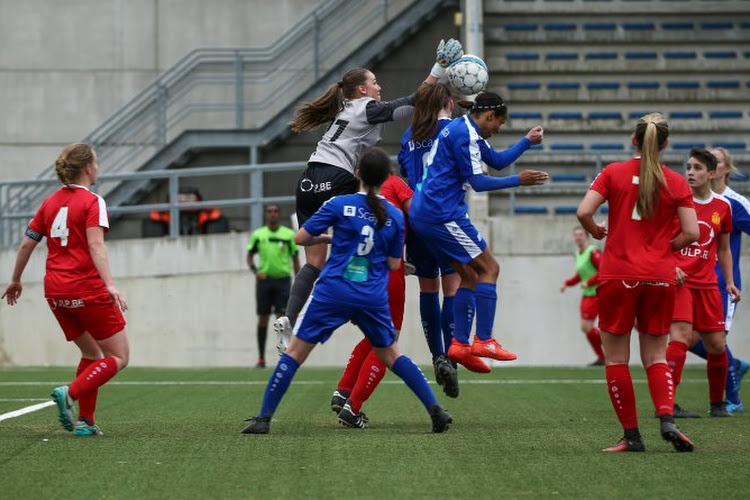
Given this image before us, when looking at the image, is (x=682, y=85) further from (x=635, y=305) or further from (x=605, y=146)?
(x=635, y=305)

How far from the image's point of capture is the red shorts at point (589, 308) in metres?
18.8

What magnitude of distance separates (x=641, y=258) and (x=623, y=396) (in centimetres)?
75

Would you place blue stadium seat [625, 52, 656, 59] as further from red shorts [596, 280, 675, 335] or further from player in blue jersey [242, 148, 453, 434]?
red shorts [596, 280, 675, 335]

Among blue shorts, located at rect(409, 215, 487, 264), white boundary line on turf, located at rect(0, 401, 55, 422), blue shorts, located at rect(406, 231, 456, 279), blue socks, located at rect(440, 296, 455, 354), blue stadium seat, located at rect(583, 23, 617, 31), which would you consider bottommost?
white boundary line on turf, located at rect(0, 401, 55, 422)

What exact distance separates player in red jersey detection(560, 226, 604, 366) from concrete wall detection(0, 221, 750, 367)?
0.67m

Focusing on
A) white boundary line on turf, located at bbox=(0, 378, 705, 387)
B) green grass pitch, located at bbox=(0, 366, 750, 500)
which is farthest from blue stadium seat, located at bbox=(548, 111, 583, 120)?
green grass pitch, located at bbox=(0, 366, 750, 500)

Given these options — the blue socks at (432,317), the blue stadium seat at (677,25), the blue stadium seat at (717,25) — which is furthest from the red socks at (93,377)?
the blue stadium seat at (717,25)

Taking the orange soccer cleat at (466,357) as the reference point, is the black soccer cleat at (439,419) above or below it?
below

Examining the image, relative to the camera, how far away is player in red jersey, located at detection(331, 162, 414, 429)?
8852 millimetres

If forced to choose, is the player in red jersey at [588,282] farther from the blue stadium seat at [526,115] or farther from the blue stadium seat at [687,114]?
the blue stadium seat at [687,114]

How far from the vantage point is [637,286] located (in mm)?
7148

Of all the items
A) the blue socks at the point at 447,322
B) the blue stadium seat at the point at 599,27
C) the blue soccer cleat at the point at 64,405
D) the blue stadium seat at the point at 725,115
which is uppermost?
the blue stadium seat at the point at 599,27

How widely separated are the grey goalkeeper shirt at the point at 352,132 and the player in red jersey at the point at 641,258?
226 cm

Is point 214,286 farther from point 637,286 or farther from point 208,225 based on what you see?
point 637,286
